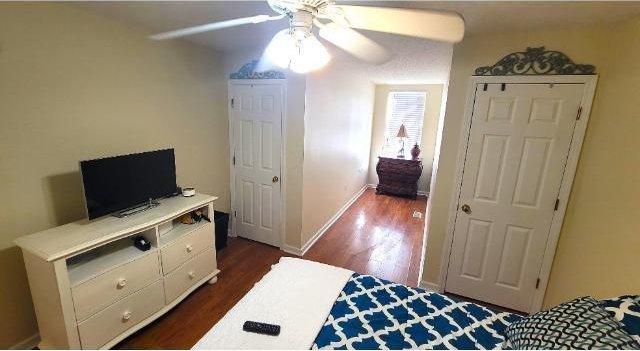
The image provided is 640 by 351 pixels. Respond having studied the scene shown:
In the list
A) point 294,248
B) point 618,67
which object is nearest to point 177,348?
point 294,248

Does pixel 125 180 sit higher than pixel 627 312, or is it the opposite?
pixel 125 180

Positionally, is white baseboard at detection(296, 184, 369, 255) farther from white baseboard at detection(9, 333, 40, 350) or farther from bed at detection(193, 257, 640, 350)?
white baseboard at detection(9, 333, 40, 350)

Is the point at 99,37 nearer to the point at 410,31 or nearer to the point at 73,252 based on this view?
the point at 73,252

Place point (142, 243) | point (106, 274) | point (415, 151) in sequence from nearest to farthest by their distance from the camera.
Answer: point (106, 274)
point (142, 243)
point (415, 151)

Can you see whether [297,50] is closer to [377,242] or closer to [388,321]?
[388,321]

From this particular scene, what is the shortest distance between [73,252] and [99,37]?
154 centimetres

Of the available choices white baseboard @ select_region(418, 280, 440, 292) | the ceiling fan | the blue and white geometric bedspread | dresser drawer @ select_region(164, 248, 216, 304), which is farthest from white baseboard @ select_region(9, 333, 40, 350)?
white baseboard @ select_region(418, 280, 440, 292)

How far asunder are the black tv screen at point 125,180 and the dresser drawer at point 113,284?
0.43 m

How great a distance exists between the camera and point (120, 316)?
1.79 meters

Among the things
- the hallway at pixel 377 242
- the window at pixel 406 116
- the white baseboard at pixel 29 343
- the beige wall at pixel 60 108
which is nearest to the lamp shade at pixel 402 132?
the window at pixel 406 116

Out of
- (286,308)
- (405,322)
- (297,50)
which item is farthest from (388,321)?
(297,50)

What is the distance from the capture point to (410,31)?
1.09 metres

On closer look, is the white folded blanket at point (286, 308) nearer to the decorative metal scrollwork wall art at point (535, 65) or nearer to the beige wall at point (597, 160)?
the beige wall at point (597, 160)

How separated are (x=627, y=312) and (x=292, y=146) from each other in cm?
256
